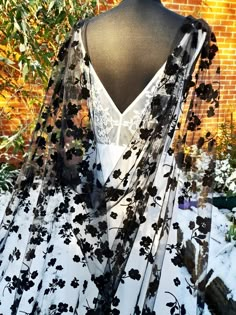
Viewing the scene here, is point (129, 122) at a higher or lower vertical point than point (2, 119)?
lower

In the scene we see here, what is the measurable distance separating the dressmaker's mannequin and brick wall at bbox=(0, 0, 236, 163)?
2.00 metres

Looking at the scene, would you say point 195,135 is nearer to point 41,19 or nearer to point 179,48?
point 179,48

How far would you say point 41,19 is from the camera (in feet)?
8.43

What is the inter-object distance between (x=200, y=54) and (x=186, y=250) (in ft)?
1.90

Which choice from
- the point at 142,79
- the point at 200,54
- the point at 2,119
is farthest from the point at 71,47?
the point at 2,119
